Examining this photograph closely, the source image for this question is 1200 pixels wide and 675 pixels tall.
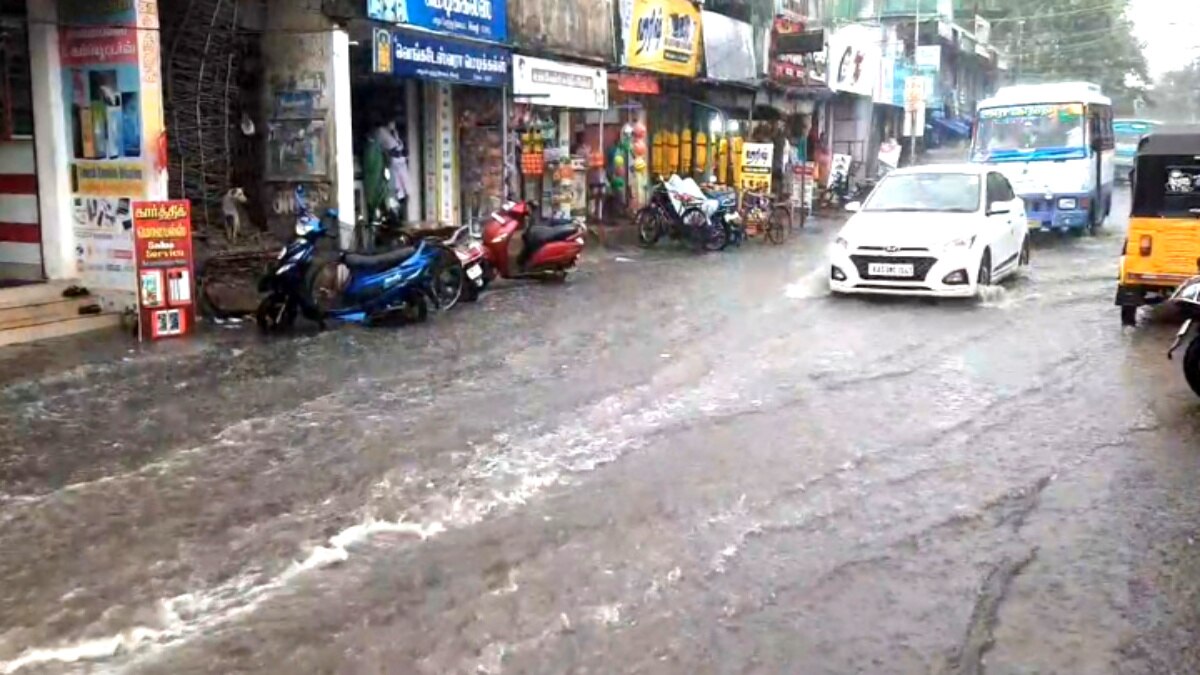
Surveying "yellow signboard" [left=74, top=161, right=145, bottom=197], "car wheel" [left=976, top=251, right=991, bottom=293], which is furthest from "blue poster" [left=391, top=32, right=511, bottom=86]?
"car wheel" [left=976, top=251, right=991, bottom=293]

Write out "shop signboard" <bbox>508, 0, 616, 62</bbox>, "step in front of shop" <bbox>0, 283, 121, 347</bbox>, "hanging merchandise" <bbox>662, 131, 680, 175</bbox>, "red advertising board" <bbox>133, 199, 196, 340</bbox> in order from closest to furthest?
"step in front of shop" <bbox>0, 283, 121, 347</bbox> < "red advertising board" <bbox>133, 199, 196, 340</bbox> < "shop signboard" <bbox>508, 0, 616, 62</bbox> < "hanging merchandise" <bbox>662, 131, 680, 175</bbox>

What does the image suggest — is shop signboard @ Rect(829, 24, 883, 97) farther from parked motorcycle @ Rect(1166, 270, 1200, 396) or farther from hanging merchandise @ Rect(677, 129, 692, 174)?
parked motorcycle @ Rect(1166, 270, 1200, 396)

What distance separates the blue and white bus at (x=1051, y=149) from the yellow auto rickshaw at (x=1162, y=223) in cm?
968

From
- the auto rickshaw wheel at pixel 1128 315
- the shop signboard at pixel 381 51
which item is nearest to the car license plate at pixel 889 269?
the auto rickshaw wheel at pixel 1128 315

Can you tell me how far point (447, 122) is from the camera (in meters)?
18.1

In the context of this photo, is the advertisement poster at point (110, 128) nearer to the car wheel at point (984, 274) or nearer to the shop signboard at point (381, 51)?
the shop signboard at point (381, 51)

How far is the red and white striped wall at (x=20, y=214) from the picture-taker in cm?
1175

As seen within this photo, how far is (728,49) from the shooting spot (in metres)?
25.3

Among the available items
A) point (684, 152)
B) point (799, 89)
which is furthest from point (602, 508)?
point (799, 89)

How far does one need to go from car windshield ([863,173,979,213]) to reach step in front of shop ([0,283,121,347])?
884 cm

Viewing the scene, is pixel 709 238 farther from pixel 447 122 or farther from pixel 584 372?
pixel 584 372

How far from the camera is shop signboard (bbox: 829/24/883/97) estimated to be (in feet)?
111

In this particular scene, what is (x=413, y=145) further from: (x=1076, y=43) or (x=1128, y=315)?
(x=1076, y=43)

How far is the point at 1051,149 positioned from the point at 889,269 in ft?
33.7
